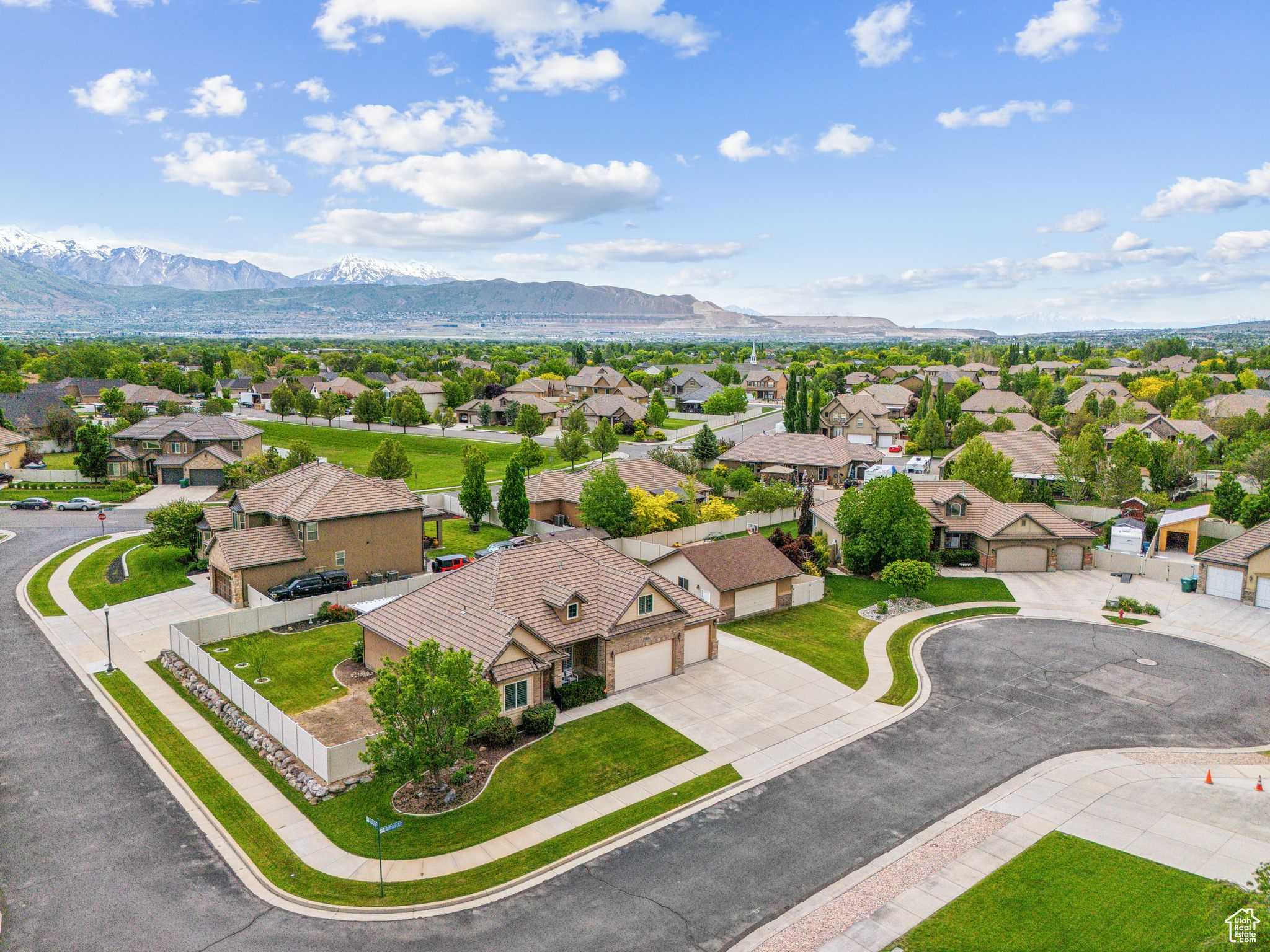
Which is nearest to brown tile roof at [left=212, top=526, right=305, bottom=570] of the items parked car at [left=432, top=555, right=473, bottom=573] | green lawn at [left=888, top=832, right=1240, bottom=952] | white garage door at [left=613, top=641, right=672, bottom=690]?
parked car at [left=432, top=555, right=473, bottom=573]

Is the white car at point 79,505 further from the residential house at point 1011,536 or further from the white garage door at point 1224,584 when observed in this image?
the white garage door at point 1224,584

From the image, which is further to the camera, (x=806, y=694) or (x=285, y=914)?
(x=806, y=694)

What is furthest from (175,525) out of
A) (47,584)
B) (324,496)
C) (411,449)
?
(411,449)

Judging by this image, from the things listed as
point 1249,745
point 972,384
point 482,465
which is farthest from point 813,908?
point 972,384

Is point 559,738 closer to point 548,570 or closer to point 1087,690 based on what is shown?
point 548,570

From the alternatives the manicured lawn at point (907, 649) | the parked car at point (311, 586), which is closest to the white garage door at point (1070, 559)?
the manicured lawn at point (907, 649)

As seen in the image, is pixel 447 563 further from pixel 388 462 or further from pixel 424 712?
pixel 424 712

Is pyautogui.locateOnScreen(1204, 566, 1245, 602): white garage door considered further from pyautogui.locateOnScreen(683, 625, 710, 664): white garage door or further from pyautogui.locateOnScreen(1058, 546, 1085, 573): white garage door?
pyautogui.locateOnScreen(683, 625, 710, 664): white garage door
